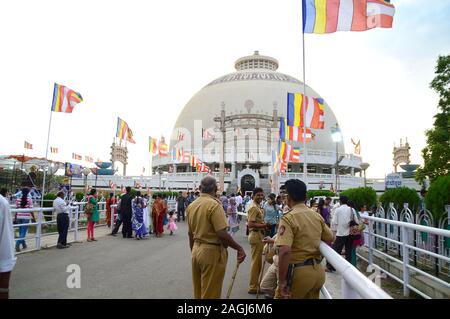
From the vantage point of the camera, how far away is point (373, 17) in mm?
9906

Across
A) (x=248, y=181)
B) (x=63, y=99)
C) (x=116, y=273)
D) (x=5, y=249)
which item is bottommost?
(x=116, y=273)

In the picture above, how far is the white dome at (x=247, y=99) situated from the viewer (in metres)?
68.1

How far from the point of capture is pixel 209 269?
390 centimetres

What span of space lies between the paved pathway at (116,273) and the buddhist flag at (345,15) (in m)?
7.14

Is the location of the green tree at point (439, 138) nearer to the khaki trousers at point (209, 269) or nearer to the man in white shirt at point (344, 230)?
the man in white shirt at point (344, 230)

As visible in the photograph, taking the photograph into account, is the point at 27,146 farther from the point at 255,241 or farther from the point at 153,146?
the point at 255,241

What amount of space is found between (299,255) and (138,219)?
1077 centimetres

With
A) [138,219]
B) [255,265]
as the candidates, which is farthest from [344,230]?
[138,219]

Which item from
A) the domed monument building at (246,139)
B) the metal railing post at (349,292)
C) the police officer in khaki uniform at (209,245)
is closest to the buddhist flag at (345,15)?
the police officer in khaki uniform at (209,245)

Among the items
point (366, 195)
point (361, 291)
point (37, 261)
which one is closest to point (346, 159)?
point (366, 195)

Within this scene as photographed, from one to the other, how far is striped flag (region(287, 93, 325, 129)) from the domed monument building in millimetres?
12799

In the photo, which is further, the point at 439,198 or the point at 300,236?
the point at 439,198

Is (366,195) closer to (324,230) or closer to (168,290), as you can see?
(168,290)
